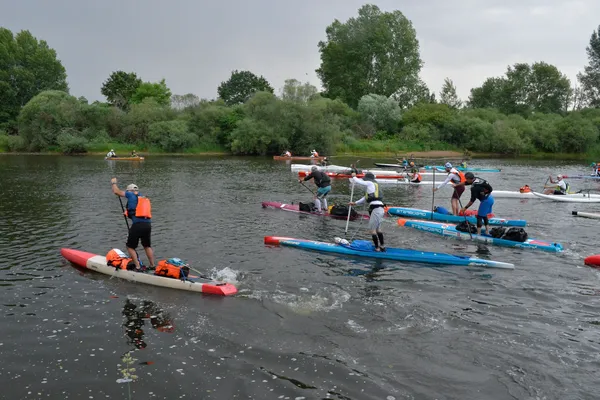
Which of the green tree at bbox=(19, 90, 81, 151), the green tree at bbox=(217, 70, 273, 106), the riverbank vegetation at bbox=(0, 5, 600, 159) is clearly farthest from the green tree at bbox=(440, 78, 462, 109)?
the green tree at bbox=(19, 90, 81, 151)

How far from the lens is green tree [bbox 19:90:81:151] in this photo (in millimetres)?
63688

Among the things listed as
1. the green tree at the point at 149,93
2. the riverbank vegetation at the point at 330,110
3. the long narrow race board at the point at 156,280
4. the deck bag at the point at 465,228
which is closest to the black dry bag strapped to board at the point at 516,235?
the deck bag at the point at 465,228

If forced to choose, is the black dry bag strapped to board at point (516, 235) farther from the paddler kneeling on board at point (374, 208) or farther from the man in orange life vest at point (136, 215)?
the man in orange life vest at point (136, 215)

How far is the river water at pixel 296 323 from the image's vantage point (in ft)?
25.0

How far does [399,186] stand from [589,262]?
19.3 meters

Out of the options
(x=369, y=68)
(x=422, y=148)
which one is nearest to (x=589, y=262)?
(x=422, y=148)

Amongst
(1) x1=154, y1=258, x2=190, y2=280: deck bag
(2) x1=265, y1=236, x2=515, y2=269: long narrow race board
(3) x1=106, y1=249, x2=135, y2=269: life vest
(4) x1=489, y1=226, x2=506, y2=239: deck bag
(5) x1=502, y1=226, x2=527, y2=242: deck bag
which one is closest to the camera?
(1) x1=154, y1=258, x2=190, y2=280: deck bag

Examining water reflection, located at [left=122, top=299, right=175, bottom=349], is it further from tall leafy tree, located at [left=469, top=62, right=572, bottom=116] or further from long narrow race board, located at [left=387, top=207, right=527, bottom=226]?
tall leafy tree, located at [left=469, top=62, right=572, bottom=116]

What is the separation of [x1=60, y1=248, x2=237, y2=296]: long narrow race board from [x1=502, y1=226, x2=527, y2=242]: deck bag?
10.2 m

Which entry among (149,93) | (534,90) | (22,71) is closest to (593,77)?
(534,90)

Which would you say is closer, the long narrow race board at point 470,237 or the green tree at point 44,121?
the long narrow race board at point 470,237

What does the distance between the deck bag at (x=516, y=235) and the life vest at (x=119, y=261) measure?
12452 millimetres

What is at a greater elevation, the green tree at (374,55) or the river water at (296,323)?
the green tree at (374,55)

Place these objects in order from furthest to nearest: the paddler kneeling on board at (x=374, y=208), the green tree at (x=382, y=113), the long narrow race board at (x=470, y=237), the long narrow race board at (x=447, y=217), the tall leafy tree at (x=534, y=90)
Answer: the tall leafy tree at (x=534, y=90) → the green tree at (x=382, y=113) → the long narrow race board at (x=447, y=217) → the long narrow race board at (x=470, y=237) → the paddler kneeling on board at (x=374, y=208)
